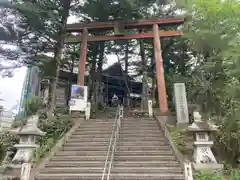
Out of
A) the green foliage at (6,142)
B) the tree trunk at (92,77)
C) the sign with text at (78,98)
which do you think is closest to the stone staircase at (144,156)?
the sign with text at (78,98)

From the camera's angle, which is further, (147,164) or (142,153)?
(142,153)

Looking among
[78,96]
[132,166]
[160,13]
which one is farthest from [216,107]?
[160,13]

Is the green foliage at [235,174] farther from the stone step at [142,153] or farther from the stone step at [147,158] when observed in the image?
the stone step at [142,153]

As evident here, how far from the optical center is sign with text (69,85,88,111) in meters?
12.6

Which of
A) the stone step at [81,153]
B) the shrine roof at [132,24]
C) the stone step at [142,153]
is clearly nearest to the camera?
the stone step at [142,153]

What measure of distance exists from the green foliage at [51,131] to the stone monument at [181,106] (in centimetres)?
450

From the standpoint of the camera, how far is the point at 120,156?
8172 mm

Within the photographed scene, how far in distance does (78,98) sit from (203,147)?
268 inches

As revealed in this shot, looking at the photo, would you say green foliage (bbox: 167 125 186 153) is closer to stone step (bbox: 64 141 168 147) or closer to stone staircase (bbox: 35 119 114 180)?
stone step (bbox: 64 141 168 147)

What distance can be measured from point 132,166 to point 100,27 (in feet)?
29.1

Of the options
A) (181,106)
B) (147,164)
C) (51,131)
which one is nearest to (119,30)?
(181,106)

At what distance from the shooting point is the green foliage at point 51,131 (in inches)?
337

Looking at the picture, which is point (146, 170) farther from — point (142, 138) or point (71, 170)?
point (142, 138)

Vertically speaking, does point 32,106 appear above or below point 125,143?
above
